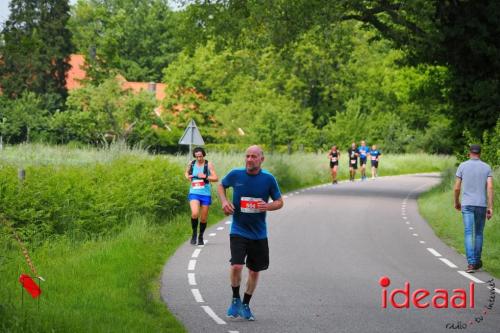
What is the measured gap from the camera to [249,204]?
35.3 ft

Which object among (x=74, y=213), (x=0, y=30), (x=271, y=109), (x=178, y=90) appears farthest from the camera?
(x=178, y=90)

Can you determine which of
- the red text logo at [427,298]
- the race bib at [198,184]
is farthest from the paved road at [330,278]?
the race bib at [198,184]

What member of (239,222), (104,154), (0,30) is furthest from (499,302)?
(104,154)

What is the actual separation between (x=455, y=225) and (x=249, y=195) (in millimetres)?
13195

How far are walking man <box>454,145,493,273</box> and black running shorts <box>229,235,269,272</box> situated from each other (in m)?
5.35

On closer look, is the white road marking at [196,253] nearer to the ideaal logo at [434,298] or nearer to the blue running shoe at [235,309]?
the ideaal logo at [434,298]

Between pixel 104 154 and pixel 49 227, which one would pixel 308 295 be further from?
pixel 104 154

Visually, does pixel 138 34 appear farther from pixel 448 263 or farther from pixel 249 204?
pixel 249 204

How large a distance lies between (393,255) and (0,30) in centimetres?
972

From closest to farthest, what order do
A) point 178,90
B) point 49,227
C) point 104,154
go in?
point 49,227
point 104,154
point 178,90

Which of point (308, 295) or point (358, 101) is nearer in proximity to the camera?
point (308, 295)

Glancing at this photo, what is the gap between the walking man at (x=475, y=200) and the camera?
1533cm

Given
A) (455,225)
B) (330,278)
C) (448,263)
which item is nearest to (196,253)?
(330,278)

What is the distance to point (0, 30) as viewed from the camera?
9.78 meters
